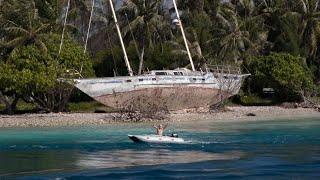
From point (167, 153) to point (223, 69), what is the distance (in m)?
33.4

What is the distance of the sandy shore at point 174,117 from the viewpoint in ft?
158

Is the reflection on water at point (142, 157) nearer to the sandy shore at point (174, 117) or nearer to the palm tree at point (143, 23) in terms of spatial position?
the sandy shore at point (174, 117)

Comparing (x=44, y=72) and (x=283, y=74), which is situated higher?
(x=283, y=74)

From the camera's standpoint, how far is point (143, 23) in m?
63.8

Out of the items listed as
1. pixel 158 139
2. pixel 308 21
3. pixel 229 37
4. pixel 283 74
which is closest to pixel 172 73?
pixel 229 37

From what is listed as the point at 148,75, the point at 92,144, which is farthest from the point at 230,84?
the point at 92,144

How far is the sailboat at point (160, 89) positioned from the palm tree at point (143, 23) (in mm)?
9228

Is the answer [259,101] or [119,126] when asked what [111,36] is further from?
[119,126]

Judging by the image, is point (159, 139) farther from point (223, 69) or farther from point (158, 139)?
point (223, 69)

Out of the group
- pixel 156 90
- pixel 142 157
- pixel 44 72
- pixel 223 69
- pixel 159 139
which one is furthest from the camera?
pixel 223 69

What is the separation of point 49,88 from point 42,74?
136 centimetres

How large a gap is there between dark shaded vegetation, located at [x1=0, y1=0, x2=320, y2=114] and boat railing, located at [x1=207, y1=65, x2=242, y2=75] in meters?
1.44

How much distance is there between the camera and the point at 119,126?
1815 inches

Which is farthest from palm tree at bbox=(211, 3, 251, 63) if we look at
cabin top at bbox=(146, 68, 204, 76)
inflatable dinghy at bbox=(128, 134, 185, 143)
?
inflatable dinghy at bbox=(128, 134, 185, 143)
